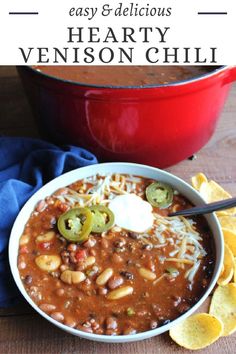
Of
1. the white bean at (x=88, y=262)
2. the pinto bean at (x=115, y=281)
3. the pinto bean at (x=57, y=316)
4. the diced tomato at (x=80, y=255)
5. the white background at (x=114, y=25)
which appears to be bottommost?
the pinto bean at (x=57, y=316)

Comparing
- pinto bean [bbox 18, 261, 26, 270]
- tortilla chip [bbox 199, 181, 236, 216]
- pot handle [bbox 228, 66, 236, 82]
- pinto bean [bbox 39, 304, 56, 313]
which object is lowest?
pinto bean [bbox 39, 304, 56, 313]

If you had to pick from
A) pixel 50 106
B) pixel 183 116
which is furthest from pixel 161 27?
pixel 50 106

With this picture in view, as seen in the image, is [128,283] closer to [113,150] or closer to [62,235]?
[62,235]

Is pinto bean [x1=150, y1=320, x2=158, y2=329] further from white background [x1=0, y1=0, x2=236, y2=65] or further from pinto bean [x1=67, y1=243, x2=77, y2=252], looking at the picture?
white background [x1=0, y1=0, x2=236, y2=65]

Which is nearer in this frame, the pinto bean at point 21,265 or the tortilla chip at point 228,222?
the pinto bean at point 21,265

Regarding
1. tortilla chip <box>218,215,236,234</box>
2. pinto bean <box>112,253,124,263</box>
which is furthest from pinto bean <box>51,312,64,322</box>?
tortilla chip <box>218,215,236,234</box>

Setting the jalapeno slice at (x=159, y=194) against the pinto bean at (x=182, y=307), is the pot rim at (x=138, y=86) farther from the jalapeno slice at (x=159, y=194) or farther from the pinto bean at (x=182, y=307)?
the pinto bean at (x=182, y=307)

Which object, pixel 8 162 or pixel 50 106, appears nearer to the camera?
pixel 50 106

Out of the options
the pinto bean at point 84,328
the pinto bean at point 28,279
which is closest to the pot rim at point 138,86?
the pinto bean at point 28,279
